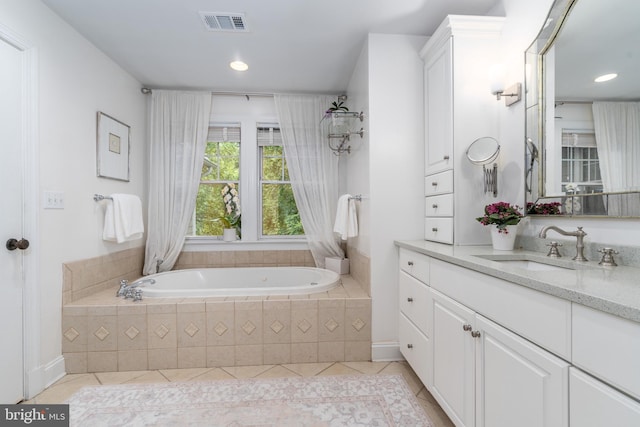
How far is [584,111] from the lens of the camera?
1.26 m

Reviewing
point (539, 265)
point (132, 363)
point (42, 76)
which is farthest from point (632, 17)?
point (132, 363)

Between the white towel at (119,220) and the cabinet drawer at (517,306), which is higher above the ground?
the white towel at (119,220)

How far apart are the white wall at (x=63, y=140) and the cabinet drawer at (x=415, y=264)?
2298mm

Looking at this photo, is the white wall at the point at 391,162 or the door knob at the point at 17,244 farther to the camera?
the white wall at the point at 391,162

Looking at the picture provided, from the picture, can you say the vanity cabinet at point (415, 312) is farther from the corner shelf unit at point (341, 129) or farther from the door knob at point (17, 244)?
the door knob at point (17, 244)

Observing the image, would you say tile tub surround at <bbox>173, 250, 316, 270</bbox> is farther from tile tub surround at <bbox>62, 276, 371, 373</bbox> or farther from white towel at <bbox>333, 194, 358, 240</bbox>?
tile tub surround at <bbox>62, 276, 371, 373</bbox>

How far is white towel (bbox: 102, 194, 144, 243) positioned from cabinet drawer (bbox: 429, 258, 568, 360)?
246 centimetres

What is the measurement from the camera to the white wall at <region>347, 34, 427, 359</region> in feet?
6.97

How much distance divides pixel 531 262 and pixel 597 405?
0.88m

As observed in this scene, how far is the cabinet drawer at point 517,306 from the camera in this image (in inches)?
31.3

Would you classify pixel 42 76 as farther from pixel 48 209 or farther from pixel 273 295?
pixel 273 295

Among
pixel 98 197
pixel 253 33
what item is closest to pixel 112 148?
pixel 98 197

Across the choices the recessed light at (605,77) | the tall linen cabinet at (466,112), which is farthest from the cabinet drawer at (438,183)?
the recessed light at (605,77)

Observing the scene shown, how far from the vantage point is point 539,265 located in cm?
138
